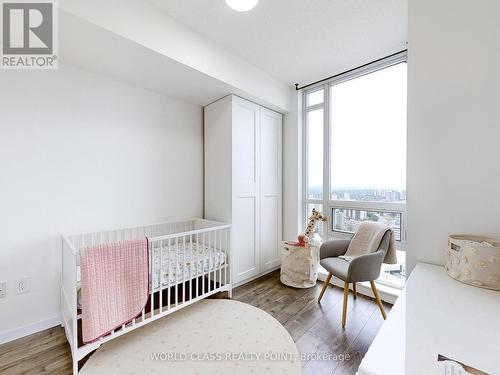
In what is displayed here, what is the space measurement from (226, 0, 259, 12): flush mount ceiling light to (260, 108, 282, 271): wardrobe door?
1236 mm

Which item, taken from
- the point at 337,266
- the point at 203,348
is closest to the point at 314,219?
the point at 337,266

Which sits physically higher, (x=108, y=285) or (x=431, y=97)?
(x=431, y=97)

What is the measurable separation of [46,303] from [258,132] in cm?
260

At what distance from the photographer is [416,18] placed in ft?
4.30

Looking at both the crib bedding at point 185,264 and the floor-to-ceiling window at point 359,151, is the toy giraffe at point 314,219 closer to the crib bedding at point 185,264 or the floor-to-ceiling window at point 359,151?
the floor-to-ceiling window at point 359,151

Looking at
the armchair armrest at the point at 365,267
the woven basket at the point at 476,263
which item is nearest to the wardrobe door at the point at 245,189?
the armchair armrest at the point at 365,267

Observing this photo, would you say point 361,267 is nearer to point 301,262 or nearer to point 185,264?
point 301,262

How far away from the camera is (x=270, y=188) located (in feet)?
9.66

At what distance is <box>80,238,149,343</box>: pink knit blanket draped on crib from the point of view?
4.46ft

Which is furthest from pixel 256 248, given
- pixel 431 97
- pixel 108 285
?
pixel 431 97

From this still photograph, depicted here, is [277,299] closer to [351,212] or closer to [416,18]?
[351,212]

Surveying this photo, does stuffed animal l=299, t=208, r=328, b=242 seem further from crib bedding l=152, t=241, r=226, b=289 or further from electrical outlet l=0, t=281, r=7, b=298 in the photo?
electrical outlet l=0, t=281, r=7, b=298

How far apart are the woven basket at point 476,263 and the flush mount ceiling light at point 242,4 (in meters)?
1.98

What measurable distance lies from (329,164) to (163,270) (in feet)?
7.18
